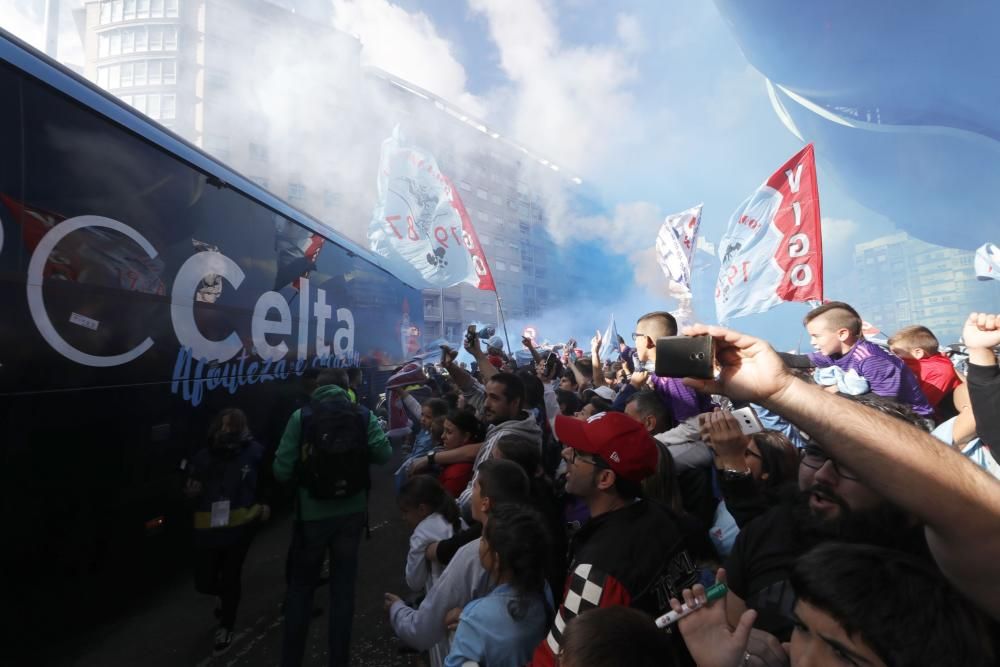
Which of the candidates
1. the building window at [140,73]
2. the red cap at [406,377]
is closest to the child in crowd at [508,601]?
the red cap at [406,377]

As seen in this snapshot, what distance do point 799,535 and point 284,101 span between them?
33341 millimetres

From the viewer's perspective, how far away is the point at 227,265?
14.2 ft

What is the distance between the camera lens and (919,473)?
3.02 feet

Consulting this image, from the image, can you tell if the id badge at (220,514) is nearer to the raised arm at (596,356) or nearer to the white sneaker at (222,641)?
the white sneaker at (222,641)

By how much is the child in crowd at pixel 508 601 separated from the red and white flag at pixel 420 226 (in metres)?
6.89

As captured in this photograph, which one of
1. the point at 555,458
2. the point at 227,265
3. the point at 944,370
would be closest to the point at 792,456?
the point at 555,458

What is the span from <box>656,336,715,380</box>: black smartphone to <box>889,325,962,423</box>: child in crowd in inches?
139

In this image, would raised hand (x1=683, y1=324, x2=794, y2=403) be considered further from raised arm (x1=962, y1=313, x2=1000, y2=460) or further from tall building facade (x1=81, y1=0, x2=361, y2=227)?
tall building facade (x1=81, y1=0, x2=361, y2=227)

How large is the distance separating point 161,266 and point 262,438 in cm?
195

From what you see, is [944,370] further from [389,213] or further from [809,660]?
[389,213]

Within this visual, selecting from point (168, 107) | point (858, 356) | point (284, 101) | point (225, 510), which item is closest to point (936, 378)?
point (858, 356)

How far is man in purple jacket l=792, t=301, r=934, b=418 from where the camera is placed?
288cm

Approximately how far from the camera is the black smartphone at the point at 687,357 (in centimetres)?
112

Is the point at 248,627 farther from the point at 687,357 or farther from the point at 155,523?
the point at 687,357
